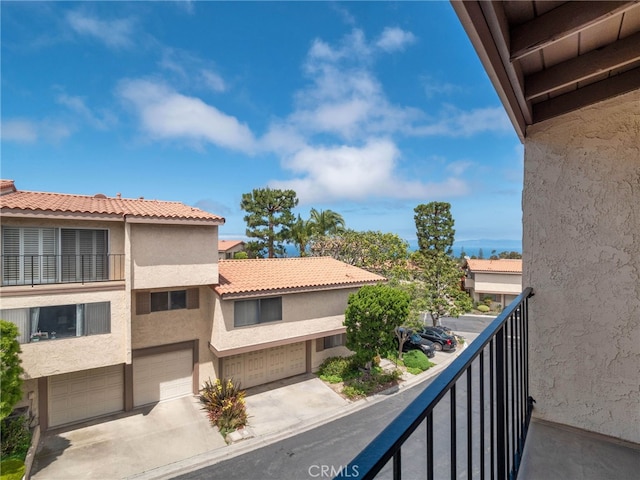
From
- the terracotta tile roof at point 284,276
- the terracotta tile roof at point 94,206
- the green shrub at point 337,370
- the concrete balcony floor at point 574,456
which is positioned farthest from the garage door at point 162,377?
the concrete balcony floor at point 574,456

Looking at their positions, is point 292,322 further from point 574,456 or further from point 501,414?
point 501,414

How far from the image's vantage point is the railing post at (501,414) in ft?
5.65

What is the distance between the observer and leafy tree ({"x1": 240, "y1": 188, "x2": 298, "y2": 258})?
29906mm

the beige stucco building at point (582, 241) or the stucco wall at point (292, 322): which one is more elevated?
the beige stucco building at point (582, 241)

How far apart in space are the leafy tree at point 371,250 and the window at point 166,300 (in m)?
11.5

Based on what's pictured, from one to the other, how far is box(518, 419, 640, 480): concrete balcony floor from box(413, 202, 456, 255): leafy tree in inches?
1104

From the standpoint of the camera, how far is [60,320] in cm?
910

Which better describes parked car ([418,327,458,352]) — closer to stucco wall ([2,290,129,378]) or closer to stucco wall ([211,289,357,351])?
stucco wall ([211,289,357,351])

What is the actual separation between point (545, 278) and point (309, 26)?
1989cm

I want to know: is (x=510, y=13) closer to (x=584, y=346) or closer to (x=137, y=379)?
(x=584, y=346)

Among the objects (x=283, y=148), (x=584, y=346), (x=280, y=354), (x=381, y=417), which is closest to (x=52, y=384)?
(x=280, y=354)

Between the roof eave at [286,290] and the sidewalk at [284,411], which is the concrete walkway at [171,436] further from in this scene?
the roof eave at [286,290]

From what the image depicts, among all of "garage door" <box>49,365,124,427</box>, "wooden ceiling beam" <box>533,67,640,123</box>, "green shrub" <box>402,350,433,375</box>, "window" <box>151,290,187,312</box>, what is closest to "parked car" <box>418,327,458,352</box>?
"green shrub" <box>402,350,433,375</box>

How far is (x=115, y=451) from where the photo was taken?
8.68 m
